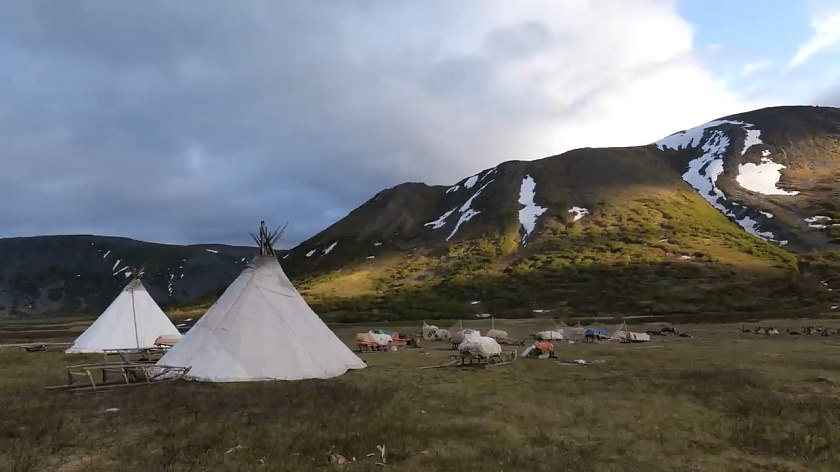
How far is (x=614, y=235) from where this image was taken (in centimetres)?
10881

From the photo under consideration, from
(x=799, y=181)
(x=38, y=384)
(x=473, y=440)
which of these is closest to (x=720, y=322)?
(x=473, y=440)

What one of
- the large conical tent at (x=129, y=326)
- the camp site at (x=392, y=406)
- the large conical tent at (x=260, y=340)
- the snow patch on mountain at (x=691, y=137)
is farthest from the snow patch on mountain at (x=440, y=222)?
the large conical tent at (x=260, y=340)

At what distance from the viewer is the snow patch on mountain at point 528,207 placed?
401 ft

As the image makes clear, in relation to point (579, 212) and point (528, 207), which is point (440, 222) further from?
point (579, 212)

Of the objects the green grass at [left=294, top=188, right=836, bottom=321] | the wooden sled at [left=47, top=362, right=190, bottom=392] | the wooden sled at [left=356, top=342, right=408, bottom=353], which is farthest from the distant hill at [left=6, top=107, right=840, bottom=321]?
the wooden sled at [left=47, top=362, right=190, bottom=392]

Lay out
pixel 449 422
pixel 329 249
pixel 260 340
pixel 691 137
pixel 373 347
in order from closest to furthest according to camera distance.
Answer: pixel 449 422
pixel 260 340
pixel 373 347
pixel 329 249
pixel 691 137

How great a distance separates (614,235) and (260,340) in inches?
3920

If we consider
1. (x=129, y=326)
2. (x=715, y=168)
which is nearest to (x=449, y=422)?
(x=129, y=326)

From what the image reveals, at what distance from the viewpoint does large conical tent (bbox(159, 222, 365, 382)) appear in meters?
19.8

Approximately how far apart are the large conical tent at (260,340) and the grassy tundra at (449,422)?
1.30 metres

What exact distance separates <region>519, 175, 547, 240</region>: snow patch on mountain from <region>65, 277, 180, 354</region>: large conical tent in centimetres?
9032

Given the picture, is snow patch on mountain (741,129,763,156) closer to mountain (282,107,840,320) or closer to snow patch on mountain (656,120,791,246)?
snow patch on mountain (656,120,791,246)

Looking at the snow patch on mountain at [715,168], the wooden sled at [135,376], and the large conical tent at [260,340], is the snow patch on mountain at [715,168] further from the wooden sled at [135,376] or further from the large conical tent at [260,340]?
the wooden sled at [135,376]

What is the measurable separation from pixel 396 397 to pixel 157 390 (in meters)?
7.87
